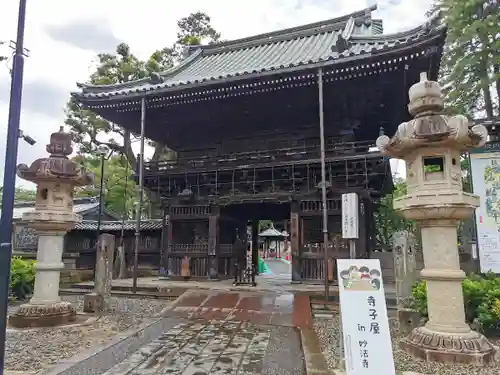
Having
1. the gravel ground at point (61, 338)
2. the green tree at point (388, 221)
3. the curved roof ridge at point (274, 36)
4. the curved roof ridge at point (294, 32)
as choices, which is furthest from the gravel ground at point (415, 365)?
the green tree at point (388, 221)

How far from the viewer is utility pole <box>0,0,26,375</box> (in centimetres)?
384

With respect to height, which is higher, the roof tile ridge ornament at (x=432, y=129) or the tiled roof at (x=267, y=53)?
the tiled roof at (x=267, y=53)

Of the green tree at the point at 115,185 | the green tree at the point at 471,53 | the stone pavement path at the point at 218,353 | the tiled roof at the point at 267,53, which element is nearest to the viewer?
the stone pavement path at the point at 218,353

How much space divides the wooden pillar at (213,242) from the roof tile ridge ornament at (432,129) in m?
8.96

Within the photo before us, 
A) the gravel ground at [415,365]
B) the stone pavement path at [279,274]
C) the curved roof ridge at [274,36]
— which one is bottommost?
the stone pavement path at [279,274]

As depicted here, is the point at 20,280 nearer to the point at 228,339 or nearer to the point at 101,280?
the point at 101,280

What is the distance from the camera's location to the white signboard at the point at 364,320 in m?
3.76

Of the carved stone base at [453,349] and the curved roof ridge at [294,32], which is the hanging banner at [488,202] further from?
the curved roof ridge at [294,32]

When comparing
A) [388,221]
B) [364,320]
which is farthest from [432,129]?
[388,221]

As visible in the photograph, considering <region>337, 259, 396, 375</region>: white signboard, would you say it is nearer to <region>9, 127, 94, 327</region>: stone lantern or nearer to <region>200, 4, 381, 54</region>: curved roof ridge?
<region>9, 127, 94, 327</region>: stone lantern

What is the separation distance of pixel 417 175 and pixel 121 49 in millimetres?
22468

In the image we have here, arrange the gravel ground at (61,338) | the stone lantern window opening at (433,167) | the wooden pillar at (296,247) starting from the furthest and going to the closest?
the wooden pillar at (296,247), the stone lantern window opening at (433,167), the gravel ground at (61,338)

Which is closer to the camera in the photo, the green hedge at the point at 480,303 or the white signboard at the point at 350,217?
the green hedge at the point at 480,303

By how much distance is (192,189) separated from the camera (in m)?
14.4
